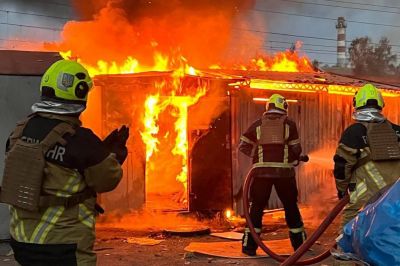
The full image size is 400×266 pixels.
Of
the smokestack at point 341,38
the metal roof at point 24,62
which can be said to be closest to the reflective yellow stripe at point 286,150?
the metal roof at point 24,62

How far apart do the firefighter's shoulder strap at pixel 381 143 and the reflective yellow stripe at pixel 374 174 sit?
0.04m

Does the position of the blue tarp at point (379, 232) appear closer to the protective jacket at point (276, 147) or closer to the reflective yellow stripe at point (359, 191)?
the reflective yellow stripe at point (359, 191)

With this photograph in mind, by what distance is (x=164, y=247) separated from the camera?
669cm

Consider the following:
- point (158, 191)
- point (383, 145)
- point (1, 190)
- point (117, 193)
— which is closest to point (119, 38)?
point (158, 191)

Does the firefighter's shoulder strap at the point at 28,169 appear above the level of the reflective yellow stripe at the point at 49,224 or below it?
above

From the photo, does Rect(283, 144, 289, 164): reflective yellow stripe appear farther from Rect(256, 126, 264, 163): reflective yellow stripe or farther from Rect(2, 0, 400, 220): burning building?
Rect(2, 0, 400, 220): burning building

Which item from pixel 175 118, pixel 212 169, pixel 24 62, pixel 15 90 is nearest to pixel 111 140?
pixel 15 90

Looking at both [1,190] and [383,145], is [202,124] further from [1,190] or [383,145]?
[1,190]

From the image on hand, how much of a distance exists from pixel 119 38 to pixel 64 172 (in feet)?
31.2

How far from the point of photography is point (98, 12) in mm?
13023

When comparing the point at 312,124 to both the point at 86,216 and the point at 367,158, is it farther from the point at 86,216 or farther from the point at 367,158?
the point at 86,216

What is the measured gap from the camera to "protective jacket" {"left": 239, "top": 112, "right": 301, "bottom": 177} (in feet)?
19.9

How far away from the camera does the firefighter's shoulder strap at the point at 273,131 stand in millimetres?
6066

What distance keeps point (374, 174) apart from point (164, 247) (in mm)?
3251
